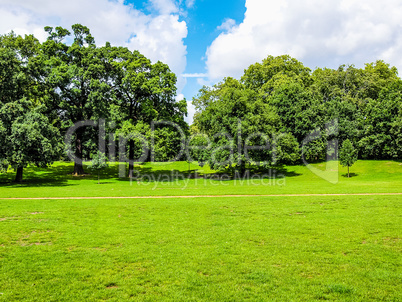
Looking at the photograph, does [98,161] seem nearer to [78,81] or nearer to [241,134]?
[78,81]

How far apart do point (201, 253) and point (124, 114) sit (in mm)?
31506

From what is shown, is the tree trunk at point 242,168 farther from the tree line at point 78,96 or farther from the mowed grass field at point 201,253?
the mowed grass field at point 201,253

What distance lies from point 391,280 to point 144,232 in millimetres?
8310

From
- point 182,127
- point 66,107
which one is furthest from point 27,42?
point 182,127

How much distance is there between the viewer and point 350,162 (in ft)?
128

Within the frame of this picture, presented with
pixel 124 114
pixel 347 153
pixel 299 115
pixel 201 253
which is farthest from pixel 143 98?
pixel 201 253

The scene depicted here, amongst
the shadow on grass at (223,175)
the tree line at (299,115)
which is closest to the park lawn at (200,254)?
the tree line at (299,115)

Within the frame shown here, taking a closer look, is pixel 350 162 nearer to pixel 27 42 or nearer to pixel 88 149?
pixel 88 149

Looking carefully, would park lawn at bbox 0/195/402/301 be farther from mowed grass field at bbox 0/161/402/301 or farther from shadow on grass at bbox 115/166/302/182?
shadow on grass at bbox 115/166/302/182

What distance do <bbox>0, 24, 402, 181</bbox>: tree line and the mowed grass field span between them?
15195 mm

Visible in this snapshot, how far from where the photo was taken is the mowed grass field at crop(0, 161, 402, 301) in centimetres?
651

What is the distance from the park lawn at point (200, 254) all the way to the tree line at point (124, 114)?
16105 mm

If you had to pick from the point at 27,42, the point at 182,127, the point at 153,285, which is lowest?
the point at 153,285

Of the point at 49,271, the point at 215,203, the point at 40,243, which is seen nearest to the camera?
the point at 49,271
